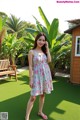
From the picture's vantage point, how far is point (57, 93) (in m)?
8.45

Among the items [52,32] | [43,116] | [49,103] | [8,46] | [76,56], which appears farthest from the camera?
Answer: [8,46]

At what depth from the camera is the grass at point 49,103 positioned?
584cm

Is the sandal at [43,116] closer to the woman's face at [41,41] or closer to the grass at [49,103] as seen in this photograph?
the grass at [49,103]

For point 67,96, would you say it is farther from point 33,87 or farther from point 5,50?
point 5,50

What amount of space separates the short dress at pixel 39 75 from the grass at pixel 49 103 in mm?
931

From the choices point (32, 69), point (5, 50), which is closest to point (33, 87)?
point (32, 69)

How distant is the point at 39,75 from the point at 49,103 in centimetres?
219

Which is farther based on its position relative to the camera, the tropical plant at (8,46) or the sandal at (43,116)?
the tropical plant at (8,46)

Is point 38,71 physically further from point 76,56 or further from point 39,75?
point 76,56

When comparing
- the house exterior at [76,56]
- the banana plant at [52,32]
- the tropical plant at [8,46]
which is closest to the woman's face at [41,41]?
the house exterior at [76,56]

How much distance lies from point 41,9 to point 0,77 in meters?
4.47

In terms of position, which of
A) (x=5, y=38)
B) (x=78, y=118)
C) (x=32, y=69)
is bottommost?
(x=78, y=118)

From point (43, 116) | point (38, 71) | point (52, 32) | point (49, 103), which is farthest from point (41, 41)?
point (52, 32)

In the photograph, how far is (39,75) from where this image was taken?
5.11m
